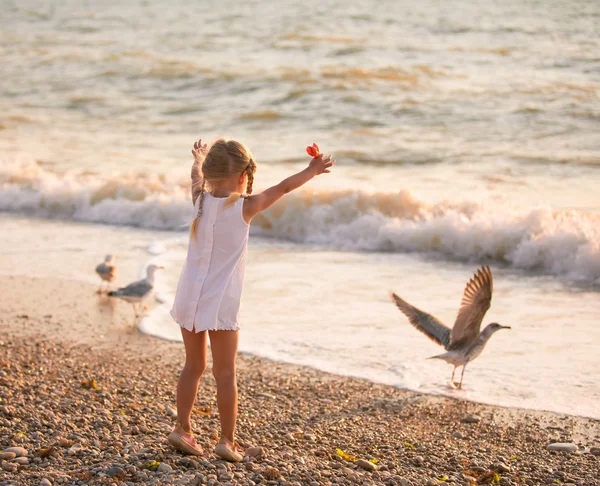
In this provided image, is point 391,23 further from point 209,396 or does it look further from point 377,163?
point 209,396

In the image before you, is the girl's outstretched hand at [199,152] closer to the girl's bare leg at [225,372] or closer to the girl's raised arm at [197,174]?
the girl's raised arm at [197,174]

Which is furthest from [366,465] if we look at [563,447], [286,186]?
[286,186]

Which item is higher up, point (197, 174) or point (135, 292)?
point (197, 174)

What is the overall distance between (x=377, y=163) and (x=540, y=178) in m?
2.70

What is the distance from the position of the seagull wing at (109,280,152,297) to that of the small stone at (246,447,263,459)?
12.2 feet

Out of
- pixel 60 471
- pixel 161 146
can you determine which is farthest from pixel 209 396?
pixel 161 146

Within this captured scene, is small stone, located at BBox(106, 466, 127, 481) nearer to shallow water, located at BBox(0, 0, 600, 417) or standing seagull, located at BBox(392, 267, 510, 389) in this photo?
shallow water, located at BBox(0, 0, 600, 417)

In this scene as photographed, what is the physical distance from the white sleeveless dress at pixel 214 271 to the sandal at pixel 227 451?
0.59 m

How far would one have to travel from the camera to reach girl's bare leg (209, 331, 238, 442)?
411 cm

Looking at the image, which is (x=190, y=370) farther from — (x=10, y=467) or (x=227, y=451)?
(x=10, y=467)

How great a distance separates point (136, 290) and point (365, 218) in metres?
4.15

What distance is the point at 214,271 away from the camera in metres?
4.06

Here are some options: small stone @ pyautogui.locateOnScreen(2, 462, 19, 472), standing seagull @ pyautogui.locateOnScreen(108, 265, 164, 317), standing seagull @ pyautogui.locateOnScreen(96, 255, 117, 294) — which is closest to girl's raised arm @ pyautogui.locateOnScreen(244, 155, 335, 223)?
small stone @ pyautogui.locateOnScreen(2, 462, 19, 472)

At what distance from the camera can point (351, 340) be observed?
7.14 meters
